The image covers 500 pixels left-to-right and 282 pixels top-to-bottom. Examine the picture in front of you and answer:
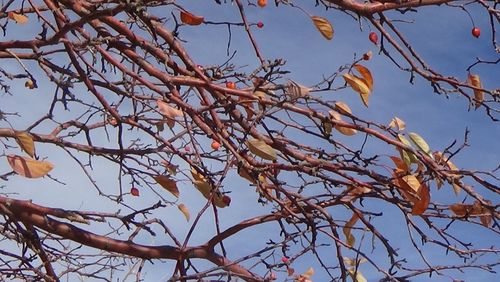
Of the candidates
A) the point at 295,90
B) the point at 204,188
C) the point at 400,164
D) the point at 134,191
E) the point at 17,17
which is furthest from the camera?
the point at 134,191

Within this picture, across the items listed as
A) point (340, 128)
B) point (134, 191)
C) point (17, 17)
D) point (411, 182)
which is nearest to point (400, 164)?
point (411, 182)

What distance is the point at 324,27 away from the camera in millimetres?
1817

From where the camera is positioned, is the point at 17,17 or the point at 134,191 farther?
the point at 134,191

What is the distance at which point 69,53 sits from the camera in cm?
166

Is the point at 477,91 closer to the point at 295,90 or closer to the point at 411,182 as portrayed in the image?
the point at 411,182

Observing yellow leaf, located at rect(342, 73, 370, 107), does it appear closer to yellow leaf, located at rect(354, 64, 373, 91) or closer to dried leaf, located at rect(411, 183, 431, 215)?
yellow leaf, located at rect(354, 64, 373, 91)

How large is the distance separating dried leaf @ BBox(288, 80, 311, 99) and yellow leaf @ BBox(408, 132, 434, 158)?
277 mm

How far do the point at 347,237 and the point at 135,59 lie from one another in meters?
0.69

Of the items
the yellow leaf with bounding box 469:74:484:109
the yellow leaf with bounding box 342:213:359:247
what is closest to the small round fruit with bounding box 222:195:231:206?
the yellow leaf with bounding box 342:213:359:247

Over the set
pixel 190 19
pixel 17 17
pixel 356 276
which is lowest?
pixel 356 276

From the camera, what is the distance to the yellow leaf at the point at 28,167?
1.64 m

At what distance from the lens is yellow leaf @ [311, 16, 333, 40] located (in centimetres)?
181

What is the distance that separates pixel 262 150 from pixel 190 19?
0.36 m

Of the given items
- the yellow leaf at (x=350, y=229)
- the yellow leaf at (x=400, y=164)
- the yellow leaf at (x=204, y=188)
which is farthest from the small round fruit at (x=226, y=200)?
the yellow leaf at (x=400, y=164)
